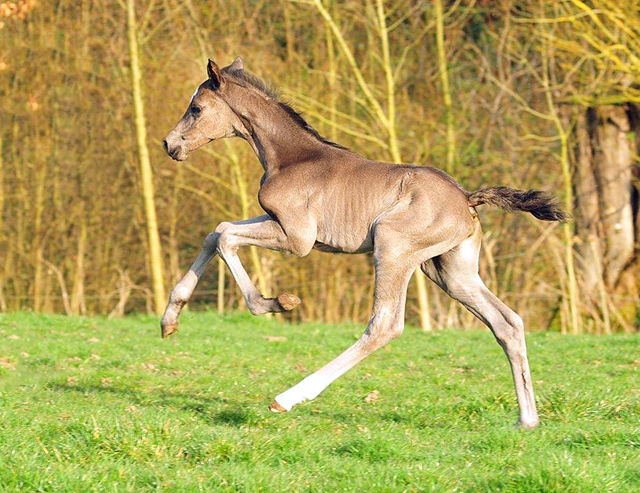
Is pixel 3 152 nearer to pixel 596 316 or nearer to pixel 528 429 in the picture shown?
pixel 596 316

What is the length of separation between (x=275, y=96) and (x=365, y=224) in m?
1.46

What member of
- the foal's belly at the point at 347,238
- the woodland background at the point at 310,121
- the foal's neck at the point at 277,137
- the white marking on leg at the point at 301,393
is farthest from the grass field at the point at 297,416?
the woodland background at the point at 310,121

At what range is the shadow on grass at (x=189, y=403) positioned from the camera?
7.25m

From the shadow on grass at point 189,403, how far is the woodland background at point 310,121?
989cm

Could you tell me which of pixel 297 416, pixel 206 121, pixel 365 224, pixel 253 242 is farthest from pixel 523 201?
pixel 206 121

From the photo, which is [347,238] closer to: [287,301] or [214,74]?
[287,301]

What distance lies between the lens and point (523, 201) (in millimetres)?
7648

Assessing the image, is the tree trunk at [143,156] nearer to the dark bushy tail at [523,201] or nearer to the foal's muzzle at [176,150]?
the foal's muzzle at [176,150]

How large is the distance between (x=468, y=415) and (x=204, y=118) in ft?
10.3

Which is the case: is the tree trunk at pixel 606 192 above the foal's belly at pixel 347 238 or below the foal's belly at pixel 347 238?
above

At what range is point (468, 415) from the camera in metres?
7.84

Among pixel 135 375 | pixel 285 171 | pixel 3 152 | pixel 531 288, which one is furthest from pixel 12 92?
pixel 285 171

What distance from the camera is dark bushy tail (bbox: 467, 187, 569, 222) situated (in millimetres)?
7586

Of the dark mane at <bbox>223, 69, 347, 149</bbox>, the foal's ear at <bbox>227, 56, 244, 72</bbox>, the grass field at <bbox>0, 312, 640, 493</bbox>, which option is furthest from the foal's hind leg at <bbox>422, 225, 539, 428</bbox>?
the foal's ear at <bbox>227, 56, 244, 72</bbox>
